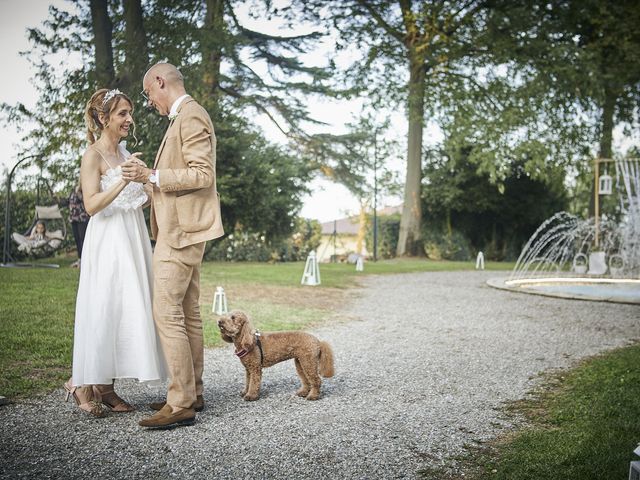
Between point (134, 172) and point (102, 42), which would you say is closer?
point (134, 172)

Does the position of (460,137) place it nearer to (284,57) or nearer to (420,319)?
(284,57)

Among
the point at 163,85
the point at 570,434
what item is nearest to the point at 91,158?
the point at 163,85

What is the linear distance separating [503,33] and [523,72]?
4.90 ft

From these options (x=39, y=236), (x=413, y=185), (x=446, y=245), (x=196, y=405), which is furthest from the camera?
(x=446, y=245)

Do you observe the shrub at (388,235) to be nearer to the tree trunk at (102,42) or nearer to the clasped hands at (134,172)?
the tree trunk at (102,42)

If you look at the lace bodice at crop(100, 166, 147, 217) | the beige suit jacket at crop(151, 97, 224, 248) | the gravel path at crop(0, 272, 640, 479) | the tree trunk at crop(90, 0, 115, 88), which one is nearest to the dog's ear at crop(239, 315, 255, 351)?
the gravel path at crop(0, 272, 640, 479)

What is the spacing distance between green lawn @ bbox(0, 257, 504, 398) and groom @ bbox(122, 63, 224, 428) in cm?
151

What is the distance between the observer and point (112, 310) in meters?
3.80

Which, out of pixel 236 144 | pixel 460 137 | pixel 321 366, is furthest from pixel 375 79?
pixel 321 366

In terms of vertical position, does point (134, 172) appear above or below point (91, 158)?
below

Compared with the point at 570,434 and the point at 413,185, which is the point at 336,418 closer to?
the point at 570,434

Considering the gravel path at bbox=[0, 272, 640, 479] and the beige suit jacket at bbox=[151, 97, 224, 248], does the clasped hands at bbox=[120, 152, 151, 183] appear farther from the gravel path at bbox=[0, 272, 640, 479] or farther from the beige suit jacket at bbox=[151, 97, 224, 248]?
the gravel path at bbox=[0, 272, 640, 479]

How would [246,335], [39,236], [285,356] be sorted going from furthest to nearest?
[39,236] < [285,356] < [246,335]

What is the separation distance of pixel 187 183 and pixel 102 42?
8104 millimetres
